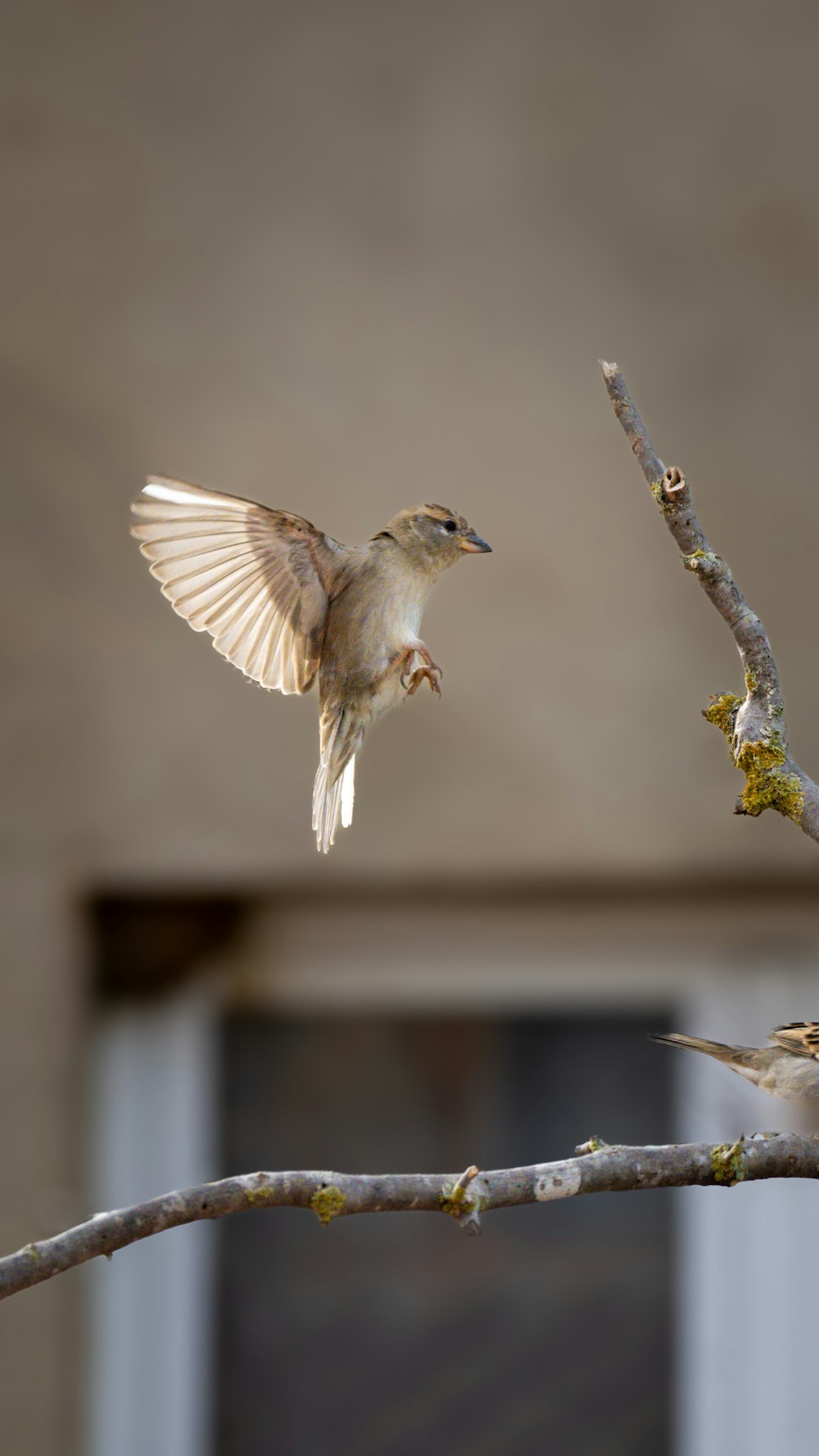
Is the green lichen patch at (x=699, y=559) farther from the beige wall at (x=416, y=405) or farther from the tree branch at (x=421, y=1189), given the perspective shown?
the beige wall at (x=416, y=405)

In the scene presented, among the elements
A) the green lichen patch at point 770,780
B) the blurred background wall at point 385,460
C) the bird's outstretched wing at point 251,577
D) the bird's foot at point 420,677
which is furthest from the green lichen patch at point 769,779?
the blurred background wall at point 385,460

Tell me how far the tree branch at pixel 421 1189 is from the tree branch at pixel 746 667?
207 mm

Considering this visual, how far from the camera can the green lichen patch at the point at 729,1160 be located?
89cm

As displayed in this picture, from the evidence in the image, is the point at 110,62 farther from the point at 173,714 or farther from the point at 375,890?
the point at 375,890

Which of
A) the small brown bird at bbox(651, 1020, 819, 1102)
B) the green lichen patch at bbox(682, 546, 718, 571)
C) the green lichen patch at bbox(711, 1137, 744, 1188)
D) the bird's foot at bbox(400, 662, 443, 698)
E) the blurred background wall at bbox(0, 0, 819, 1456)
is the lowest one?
the green lichen patch at bbox(711, 1137, 744, 1188)

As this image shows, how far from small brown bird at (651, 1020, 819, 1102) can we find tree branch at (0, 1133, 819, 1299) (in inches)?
10.5

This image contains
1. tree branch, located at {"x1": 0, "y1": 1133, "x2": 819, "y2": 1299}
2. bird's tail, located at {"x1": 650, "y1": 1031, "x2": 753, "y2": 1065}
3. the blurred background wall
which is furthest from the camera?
the blurred background wall

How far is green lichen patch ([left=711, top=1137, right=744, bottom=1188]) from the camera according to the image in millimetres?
887

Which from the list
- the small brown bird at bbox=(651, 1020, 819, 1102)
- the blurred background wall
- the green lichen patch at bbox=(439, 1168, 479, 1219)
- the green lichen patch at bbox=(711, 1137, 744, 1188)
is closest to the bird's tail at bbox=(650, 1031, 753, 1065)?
the small brown bird at bbox=(651, 1020, 819, 1102)

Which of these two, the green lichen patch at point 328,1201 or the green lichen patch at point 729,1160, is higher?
the green lichen patch at point 729,1160

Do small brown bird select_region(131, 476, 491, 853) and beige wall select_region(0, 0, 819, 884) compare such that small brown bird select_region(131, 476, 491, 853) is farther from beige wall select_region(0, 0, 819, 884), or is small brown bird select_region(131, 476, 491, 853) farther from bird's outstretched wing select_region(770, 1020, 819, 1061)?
beige wall select_region(0, 0, 819, 884)

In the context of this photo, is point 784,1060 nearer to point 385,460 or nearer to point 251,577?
point 251,577

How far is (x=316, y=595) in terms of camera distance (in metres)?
1.07

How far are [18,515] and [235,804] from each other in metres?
0.85
